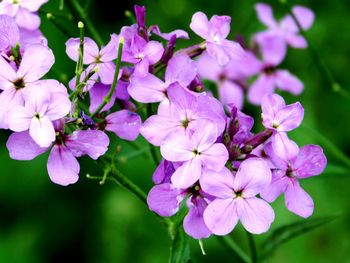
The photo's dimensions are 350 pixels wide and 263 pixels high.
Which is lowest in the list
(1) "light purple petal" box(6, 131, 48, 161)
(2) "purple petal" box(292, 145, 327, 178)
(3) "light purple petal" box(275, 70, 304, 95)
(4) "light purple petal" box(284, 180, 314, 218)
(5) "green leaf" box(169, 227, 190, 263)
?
(3) "light purple petal" box(275, 70, 304, 95)

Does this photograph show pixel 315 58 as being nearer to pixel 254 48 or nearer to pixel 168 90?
pixel 254 48

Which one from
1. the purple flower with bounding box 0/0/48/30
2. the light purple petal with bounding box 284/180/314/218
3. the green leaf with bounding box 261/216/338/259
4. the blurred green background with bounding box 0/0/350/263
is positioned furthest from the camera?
the blurred green background with bounding box 0/0/350/263

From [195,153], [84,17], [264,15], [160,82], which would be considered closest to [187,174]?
[195,153]

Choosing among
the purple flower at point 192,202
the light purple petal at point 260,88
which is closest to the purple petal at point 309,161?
the purple flower at point 192,202

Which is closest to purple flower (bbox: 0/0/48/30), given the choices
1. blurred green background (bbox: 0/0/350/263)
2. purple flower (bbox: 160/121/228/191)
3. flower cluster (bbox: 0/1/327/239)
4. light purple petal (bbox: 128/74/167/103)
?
flower cluster (bbox: 0/1/327/239)

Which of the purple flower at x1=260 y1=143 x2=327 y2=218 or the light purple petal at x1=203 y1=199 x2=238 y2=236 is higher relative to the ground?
the light purple petal at x1=203 y1=199 x2=238 y2=236

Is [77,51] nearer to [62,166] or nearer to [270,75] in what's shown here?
[62,166]

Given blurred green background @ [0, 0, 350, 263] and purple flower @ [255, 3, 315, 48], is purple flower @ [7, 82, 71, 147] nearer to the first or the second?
purple flower @ [255, 3, 315, 48]

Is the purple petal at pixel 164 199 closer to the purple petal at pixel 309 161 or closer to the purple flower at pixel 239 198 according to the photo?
the purple flower at pixel 239 198
